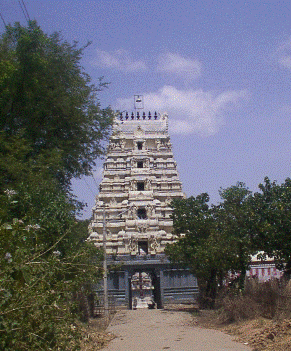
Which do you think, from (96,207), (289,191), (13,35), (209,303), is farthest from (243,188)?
(96,207)

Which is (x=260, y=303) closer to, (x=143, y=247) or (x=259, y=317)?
(x=259, y=317)

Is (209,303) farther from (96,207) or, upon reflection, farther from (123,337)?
(96,207)

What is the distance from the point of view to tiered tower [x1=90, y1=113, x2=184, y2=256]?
37.1 meters

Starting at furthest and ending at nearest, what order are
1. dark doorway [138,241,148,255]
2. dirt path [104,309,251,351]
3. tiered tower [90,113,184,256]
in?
1. dark doorway [138,241,148,255]
2. tiered tower [90,113,184,256]
3. dirt path [104,309,251,351]

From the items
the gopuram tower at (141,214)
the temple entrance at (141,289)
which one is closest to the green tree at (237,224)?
the gopuram tower at (141,214)

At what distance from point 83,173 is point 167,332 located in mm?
7969

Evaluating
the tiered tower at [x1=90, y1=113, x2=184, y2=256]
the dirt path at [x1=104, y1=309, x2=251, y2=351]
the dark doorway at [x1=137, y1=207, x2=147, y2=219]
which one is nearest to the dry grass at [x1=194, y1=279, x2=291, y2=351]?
the dirt path at [x1=104, y1=309, x2=251, y2=351]

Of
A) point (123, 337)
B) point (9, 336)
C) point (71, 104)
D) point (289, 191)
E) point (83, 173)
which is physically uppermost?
point (71, 104)

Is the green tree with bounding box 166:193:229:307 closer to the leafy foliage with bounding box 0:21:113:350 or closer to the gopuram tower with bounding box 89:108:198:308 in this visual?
the leafy foliage with bounding box 0:21:113:350

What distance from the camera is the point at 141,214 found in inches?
1569

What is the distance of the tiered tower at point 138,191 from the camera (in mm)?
37125

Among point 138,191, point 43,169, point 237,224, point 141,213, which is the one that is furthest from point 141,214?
point 43,169

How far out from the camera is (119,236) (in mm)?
37375

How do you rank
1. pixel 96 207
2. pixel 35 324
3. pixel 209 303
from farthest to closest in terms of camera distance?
pixel 96 207 < pixel 209 303 < pixel 35 324
